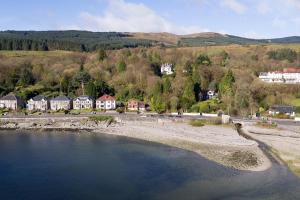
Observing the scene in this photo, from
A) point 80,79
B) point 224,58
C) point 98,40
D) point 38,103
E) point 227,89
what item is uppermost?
point 98,40

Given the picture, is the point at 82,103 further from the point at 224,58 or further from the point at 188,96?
the point at 224,58

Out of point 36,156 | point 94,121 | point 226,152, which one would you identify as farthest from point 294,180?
point 94,121

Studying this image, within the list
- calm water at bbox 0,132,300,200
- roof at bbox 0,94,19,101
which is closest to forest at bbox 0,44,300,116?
roof at bbox 0,94,19,101

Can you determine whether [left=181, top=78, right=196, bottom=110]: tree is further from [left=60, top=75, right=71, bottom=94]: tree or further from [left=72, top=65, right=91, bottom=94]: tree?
[left=60, top=75, right=71, bottom=94]: tree

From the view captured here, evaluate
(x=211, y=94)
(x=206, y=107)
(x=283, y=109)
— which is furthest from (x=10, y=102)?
(x=283, y=109)

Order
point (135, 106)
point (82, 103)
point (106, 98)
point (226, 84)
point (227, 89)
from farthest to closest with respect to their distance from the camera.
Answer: point (226, 84) → point (82, 103) → point (106, 98) → point (227, 89) → point (135, 106)

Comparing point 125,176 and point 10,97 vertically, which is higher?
point 10,97

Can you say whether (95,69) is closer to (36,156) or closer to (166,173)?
(36,156)
